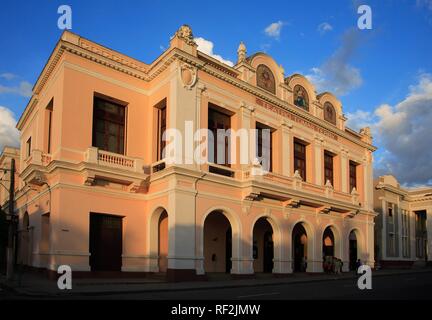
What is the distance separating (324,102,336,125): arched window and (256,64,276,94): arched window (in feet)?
22.1

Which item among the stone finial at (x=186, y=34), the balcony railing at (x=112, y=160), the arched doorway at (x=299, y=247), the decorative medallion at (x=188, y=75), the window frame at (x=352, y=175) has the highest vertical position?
the stone finial at (x=186, y=34)

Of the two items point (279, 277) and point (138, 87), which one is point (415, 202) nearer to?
point (279, 277)

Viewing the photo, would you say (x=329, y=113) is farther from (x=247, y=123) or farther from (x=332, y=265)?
(x=332, y=265)

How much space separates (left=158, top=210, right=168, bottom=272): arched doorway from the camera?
76.0 feet

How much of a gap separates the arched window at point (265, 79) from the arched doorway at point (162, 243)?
32.3 feet

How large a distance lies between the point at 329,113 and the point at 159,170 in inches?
644

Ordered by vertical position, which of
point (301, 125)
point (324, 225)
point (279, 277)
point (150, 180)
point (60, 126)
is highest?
point (301, 125)

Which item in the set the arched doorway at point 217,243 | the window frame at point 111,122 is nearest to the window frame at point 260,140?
the arched doorway at point 217,243

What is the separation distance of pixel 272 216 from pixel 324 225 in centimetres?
587

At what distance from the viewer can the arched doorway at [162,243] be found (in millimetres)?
23156

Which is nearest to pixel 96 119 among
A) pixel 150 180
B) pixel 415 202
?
pixel 150 180

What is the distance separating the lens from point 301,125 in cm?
3034

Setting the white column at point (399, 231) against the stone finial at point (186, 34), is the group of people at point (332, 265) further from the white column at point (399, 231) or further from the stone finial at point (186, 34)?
the white column at point (399, 231)

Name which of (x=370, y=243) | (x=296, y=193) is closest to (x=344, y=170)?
(x=370, y=243)
